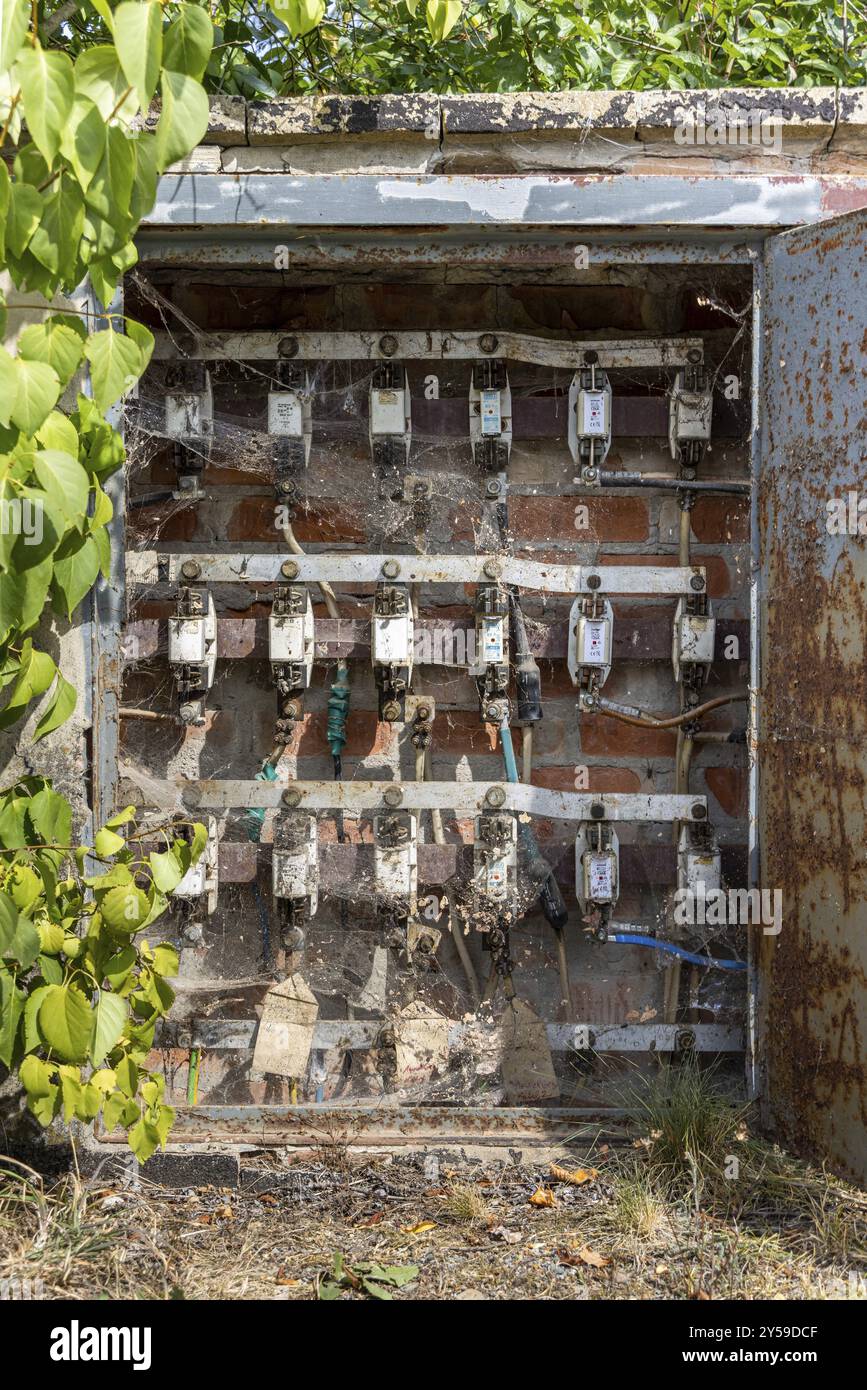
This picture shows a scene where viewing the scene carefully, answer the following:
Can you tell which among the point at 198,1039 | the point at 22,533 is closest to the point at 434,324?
the point at 22,533

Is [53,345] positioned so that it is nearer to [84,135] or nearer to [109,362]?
[109,362]

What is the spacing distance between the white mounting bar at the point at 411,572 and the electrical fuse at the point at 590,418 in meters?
0.25

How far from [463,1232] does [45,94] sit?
185 cm

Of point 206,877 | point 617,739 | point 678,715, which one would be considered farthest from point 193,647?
point 678,715

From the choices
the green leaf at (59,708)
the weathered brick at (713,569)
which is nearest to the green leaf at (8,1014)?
the green leaf at (59,708)

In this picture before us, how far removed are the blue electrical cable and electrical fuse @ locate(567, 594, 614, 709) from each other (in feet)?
1.76

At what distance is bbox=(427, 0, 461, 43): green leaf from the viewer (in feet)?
6.32

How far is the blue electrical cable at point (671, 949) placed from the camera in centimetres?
226

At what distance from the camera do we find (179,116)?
1.25 metres

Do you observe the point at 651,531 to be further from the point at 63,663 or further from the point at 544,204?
the point at 63,663

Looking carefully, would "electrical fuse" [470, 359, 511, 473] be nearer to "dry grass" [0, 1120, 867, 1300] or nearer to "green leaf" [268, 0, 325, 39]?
"green leaf" [268, 0, 325, 39]

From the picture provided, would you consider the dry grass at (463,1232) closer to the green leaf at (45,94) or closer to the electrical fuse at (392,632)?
the electrical fuse at (392,632)

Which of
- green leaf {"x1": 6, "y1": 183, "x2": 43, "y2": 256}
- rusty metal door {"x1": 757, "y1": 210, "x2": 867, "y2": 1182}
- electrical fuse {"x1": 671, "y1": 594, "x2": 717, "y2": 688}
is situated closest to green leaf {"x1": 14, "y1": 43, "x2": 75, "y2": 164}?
green leaf {"x1": 6, "y1": 183, "x2": 43, "y2": 256}

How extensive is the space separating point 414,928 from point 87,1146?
2.68 ft
